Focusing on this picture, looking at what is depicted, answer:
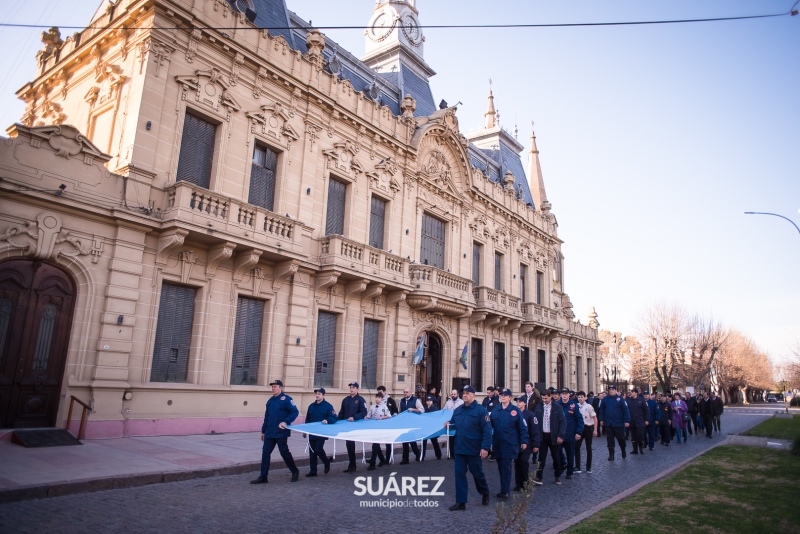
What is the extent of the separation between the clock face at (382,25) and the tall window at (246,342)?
20.0 meters

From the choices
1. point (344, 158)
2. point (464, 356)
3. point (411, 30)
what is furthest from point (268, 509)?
point (411, 30)

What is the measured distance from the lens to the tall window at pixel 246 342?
17.6m

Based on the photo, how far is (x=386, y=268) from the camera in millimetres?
22422

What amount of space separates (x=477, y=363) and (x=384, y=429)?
18.5m

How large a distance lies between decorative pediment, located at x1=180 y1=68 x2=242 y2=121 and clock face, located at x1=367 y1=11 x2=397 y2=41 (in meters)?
15.4

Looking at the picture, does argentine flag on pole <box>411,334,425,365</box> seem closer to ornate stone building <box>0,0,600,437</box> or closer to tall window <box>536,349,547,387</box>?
ornate stone building <box>0,0,600,437</box>

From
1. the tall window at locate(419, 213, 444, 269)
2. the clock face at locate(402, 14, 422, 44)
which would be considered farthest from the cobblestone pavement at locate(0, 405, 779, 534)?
the clock face at locate(402, 14, 422, 44)

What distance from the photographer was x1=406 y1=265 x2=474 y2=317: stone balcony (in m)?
24.0

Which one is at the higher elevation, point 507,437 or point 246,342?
point 246,342

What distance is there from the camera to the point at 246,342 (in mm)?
18062

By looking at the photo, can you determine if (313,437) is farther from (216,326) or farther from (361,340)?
(361,340)

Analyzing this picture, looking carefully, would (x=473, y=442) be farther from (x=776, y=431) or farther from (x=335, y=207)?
(x=776, y=431)

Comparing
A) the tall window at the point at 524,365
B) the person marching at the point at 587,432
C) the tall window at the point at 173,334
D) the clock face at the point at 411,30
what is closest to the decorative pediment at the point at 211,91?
the tall window at the point at 173,334

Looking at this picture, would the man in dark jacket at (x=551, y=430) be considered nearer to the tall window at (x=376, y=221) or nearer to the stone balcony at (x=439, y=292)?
the stone balcony at (x=439, y=292)
